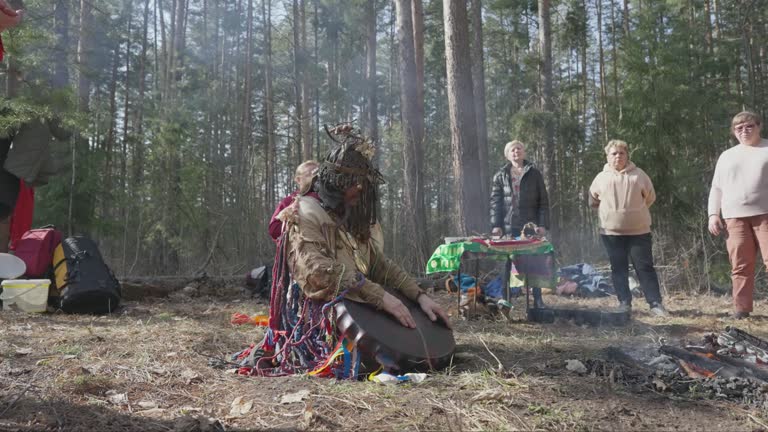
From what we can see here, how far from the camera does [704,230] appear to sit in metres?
7.56

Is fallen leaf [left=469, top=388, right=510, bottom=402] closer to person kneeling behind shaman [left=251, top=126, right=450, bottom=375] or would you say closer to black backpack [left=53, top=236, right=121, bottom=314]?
person kneeling behind shaman [left=251, top=126, right=450, bottom=375]

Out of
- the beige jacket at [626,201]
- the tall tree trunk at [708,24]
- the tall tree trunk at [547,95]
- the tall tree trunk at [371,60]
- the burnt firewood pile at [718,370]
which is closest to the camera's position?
the burnt firewood pile at [718,370]

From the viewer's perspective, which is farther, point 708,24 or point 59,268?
point 708,24

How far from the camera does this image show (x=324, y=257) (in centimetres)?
280

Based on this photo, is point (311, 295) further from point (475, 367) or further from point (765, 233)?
point (765, 233)

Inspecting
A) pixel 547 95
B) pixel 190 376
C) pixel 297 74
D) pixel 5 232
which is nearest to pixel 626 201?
pixel 190 376

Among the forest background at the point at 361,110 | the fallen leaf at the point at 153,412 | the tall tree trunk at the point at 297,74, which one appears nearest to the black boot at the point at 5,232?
the forest background at the point at 361,110

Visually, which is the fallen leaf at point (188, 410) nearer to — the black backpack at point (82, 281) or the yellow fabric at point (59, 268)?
the black backpack at point (82, 281)

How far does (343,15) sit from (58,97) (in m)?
13.2

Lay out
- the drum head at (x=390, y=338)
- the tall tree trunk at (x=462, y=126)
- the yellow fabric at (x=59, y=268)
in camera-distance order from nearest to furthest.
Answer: the drum head at (x=390, y=338) < the yellow fabric at (x=59, y=268) < the tall tree trunk at (x=462, y=126)

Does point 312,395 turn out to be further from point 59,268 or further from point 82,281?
point 59,268

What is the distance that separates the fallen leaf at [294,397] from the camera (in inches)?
89.5

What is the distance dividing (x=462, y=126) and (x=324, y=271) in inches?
201

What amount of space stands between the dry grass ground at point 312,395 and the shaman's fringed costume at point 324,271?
222mm
